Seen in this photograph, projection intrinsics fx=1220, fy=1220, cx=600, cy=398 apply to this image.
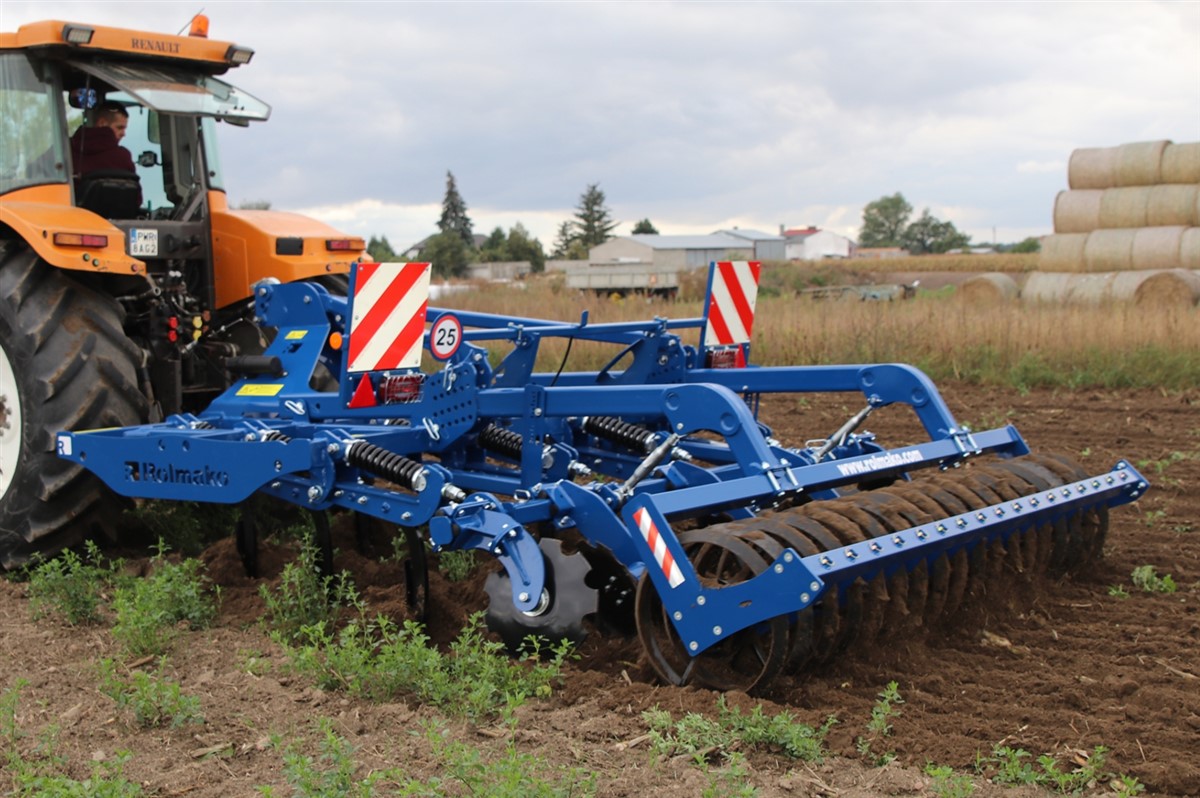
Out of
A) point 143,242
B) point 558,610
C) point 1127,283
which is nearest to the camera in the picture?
point 558,610

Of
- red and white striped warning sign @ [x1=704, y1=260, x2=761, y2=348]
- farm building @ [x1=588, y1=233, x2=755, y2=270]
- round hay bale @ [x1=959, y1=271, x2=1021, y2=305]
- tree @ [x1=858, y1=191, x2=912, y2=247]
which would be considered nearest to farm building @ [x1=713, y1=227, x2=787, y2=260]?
farm building @ [x1=588, y1=233, x2=755, y2=270]

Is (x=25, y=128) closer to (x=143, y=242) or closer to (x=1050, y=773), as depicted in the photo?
(x=143, y=242)

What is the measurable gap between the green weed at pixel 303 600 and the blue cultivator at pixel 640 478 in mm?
272

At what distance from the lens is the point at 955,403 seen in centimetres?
1020

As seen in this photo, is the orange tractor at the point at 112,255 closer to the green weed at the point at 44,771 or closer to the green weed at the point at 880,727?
the green weed at the point at 44,771

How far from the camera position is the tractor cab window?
575cm

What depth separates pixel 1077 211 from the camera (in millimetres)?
18734

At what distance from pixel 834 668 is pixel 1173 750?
106cm

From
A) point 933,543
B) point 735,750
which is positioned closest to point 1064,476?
point 933,543

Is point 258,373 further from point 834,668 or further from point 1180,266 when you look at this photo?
point 1180,266

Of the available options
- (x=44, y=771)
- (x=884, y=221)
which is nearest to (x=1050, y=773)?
(x=44, y=771)

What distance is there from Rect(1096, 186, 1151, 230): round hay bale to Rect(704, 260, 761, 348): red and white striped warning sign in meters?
13.8

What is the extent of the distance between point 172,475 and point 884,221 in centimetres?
10381

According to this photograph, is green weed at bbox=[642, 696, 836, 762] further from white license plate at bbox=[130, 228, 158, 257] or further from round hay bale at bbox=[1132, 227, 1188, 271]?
round hay bale at bbox=[1132, 227, 1188, 271]
